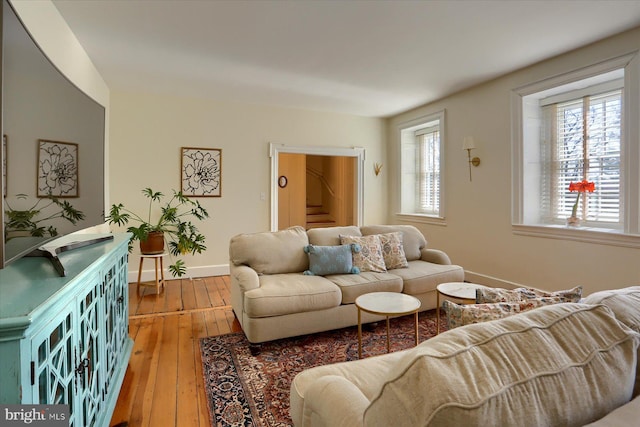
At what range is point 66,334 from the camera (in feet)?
3.77

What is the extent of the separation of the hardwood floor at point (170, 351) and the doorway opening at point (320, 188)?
2803 mm

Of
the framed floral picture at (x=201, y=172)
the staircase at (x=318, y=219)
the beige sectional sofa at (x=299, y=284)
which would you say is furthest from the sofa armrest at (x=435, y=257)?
the staircase at (x=318, y=219)

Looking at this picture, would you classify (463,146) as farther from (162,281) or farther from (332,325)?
(162,281)

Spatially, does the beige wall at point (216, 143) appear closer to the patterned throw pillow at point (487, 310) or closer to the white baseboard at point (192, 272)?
the white baseboard at point (192, 272)

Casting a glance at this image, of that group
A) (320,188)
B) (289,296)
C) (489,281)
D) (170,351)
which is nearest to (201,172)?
(170,351)

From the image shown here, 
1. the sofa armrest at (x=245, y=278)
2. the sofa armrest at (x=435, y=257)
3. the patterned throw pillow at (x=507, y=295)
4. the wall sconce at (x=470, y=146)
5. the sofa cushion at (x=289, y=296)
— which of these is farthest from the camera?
the wall sconce at (x=470, y=146)

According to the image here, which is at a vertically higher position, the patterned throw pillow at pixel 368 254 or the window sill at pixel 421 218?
the window sill at pixel 421 218

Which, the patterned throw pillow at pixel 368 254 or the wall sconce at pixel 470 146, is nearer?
the patterned throw pillow at pixel 368 254

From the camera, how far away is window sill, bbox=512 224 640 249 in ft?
9.36

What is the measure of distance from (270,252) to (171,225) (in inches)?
87.0

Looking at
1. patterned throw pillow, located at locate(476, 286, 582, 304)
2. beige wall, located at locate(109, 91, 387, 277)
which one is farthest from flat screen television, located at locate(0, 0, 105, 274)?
beige wall, located at locate(109, 91, 387, 277)

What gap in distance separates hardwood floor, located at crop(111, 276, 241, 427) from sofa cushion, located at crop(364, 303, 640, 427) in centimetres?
156

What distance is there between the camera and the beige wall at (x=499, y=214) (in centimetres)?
301

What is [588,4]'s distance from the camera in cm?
239
